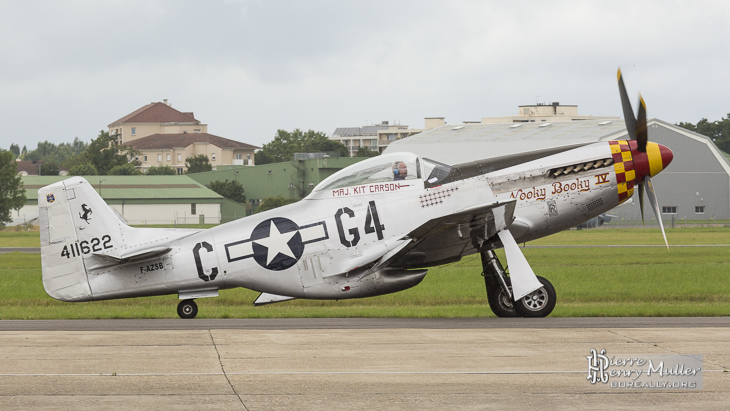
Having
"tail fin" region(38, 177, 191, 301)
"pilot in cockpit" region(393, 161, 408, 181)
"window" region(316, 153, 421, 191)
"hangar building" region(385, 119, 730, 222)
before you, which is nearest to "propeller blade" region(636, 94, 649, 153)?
"window" region(316, 153, 421, 191)

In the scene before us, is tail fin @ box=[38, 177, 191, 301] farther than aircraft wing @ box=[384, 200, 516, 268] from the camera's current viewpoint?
Yes

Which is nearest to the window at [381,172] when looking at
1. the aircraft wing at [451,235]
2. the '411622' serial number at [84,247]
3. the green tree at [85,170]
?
the aircraft wing at [451,235]

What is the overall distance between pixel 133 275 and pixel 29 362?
16.0 feet

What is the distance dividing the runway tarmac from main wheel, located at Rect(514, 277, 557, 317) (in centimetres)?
25

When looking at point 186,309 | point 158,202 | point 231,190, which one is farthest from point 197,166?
point 186,309

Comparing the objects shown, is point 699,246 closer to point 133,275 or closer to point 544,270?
point 544,270

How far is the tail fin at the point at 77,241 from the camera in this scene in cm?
1527

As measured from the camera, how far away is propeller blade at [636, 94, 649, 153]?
15.0 metres

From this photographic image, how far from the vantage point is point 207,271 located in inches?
597

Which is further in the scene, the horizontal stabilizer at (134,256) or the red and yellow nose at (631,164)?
the red and yellow nose at (631,164)

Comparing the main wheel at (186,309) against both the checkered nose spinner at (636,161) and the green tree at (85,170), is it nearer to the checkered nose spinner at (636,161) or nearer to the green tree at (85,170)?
the checkered nose spinner at (636,161)

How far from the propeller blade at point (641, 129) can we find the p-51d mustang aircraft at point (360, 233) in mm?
24

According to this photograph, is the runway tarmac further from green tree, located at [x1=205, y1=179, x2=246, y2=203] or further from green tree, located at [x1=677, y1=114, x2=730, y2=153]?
green tree, located at [x1=677, y1=114, x2=730, y2=153]

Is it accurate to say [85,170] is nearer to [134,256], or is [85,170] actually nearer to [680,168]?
[680,168]
